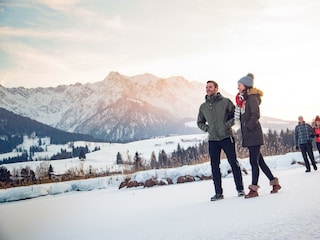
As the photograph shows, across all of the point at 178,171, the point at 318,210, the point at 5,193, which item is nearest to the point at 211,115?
the point at 318,210

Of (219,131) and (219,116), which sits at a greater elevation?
(219,116)

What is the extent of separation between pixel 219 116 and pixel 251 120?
44 cm

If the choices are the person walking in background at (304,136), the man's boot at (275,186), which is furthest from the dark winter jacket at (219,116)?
the person walking in background at (304,136)

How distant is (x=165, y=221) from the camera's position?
323cm

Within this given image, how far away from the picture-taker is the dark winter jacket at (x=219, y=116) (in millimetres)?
4527

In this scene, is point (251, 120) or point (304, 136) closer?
point (251, 120)

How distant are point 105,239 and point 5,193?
8783 millimetres

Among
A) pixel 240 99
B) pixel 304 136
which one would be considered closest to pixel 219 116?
pixel 240 99

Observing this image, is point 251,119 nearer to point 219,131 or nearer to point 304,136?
point 219,131

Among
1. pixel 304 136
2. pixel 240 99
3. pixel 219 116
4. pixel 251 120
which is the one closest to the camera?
pixel 251 120

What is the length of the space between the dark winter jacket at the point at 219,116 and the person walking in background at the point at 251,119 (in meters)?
0.16

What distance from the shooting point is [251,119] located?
432 cm

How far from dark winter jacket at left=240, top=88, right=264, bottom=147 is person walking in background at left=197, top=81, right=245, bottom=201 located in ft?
0.62

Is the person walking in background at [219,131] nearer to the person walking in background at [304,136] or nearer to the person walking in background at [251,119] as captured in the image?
the person walking in background at [251,119]
